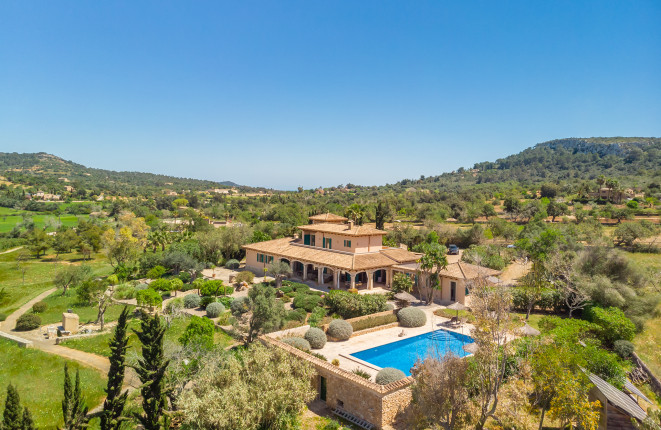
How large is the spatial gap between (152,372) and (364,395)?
26.0 ft

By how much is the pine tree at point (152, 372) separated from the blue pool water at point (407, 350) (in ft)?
36.3

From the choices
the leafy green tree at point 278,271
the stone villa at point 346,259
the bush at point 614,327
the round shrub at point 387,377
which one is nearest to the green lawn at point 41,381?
the round shrub at point 387,377

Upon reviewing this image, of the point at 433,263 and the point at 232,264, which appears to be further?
the point at 232,264

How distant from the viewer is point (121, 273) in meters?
37.8

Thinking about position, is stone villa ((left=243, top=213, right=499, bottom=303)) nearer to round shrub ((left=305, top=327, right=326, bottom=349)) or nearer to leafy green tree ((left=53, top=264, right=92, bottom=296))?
round shrub ((left=305, top=327, right=326, bottom=349))

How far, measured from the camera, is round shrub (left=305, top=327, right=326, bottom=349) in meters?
20.7

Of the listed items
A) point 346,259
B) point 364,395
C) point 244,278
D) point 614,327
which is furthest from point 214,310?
point 614,327

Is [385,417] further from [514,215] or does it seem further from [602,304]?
[514,215]

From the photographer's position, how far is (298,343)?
19.3 m

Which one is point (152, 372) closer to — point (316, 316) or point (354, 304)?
point (316, 316)

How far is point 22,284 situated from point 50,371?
98.1 feet

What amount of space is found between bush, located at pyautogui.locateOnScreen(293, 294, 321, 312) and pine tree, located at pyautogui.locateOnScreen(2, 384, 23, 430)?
1822 centimetres

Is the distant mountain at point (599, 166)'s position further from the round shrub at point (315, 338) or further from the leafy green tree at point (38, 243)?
the leafy green tree at point (38, 243)

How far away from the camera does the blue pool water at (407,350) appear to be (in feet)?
64.7
